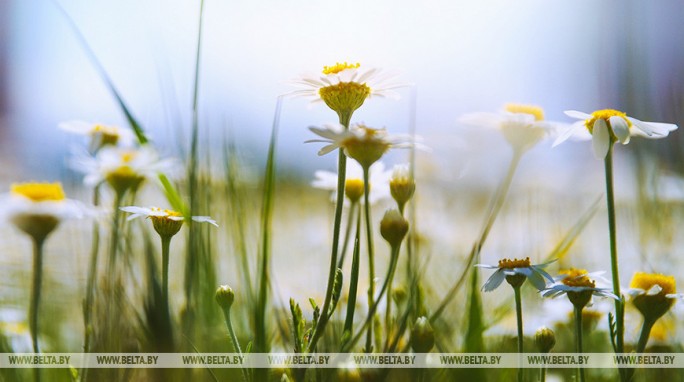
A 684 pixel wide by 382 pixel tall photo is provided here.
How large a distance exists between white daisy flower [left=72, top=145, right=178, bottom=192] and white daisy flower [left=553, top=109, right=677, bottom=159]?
0.37 metres

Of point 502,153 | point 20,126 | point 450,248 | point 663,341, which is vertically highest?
point 20,126

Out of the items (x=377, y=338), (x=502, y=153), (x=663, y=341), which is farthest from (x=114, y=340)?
(x=663, y=341)

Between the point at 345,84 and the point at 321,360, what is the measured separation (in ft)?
0.78

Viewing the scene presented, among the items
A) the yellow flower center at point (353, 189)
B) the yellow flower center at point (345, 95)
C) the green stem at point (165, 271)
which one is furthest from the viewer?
the yellow flower center at point (353, 189)

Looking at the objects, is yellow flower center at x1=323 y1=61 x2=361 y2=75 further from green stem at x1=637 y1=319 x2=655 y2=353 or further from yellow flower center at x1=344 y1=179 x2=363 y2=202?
green stem at x1=637 y1=319 x2=655 y2=353

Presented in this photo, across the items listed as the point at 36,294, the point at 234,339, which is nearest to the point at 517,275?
the point at 234,339

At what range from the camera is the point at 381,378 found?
0.48 metres

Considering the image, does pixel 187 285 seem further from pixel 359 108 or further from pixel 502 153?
pixel 502 153

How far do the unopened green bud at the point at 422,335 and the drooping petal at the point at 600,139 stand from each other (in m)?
0.20

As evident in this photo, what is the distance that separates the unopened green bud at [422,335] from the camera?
0.49m

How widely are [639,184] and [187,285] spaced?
2.15 ft

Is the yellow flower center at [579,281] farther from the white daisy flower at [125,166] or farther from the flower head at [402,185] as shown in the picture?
the white daisy flower at [125,166]

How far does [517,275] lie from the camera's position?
540mm

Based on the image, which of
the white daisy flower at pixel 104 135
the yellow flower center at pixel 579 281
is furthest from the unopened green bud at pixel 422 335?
the white daisy flower at pixel 104 135
